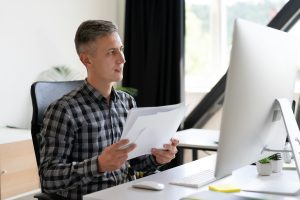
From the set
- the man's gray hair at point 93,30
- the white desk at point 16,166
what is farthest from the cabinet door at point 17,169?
the man's gray hair at point 93,30

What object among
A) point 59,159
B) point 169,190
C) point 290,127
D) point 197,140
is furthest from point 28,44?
point 290,127

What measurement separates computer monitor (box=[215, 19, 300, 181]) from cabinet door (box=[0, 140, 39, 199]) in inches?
68.4

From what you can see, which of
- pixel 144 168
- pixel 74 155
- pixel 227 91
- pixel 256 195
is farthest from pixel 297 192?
pixel 74 155

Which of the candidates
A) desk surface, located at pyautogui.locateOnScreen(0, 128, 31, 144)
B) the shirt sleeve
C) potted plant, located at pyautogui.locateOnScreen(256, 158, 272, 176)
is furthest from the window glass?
the shirt sleeve

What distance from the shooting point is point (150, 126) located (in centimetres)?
166

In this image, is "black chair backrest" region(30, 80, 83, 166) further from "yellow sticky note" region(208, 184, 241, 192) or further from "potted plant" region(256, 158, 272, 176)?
"potted plant" region(256, 158, 272, 176)

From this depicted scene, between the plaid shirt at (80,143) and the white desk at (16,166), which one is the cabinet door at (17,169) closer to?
the white desk at (16,166)

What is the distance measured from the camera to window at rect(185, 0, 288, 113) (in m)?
4.45

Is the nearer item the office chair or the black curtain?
the office chair

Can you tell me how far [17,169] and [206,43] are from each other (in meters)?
2.40

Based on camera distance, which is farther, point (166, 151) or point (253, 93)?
point (166, 151)

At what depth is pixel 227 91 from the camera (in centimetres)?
126

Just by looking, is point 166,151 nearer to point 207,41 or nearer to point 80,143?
point 80,143

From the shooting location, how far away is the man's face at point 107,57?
77.5 inches
